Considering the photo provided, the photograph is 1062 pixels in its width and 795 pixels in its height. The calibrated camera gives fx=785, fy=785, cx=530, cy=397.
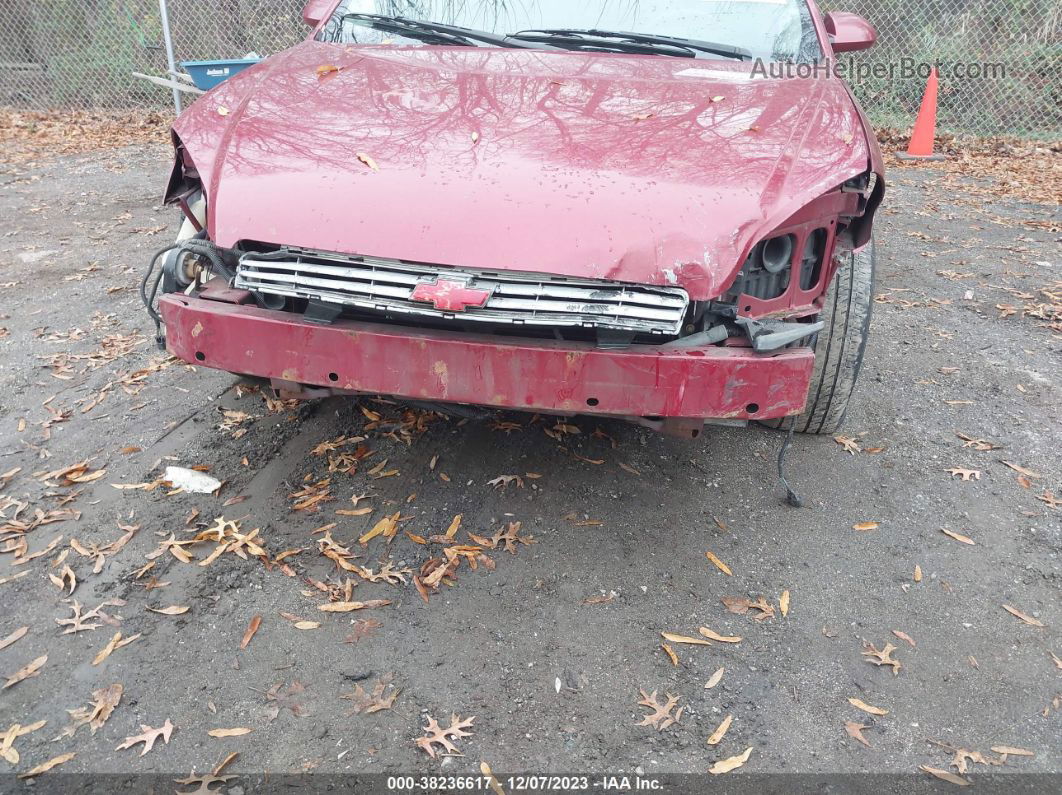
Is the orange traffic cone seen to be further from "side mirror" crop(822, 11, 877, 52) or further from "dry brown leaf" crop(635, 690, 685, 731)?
"dry brown leaf" crop(635, 690, 685, 731)

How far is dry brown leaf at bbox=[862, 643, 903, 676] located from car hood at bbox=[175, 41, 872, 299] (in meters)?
1.17

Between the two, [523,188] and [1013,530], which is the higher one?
[523,188]

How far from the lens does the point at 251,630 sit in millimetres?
2334

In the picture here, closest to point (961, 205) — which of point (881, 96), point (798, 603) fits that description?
point (881, 96)

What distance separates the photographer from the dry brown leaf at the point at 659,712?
2076 millimetres

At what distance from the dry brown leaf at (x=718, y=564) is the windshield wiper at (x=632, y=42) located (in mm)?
2011

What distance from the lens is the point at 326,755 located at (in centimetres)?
196

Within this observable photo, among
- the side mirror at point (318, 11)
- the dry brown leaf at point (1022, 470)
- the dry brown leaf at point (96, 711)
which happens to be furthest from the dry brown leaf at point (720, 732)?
the side mirror at point (318, 11)

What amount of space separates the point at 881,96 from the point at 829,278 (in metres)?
9.63

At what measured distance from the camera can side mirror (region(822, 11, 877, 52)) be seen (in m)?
3.66

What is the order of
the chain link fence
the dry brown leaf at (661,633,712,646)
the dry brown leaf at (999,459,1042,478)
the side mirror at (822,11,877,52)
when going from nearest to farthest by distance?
the dry brown leaf at (661,633,712,646)
the dry brown leaf at (999,459,1042,478)
the side mirror at (822,11,877,52)
the chain link fence

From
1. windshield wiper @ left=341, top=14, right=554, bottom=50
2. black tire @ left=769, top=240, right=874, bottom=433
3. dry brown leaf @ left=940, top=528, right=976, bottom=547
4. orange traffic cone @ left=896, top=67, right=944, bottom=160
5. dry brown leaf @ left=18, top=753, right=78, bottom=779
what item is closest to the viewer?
dry brown leaf @ left=18, top=753, right=78, bottom=779

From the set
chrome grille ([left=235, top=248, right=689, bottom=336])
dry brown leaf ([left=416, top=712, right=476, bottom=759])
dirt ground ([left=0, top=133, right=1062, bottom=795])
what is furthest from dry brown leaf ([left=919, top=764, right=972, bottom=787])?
chrome grille ([left=235, top=248, right=689, bottom=336])

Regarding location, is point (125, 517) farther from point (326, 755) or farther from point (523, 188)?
point (523, 188)
